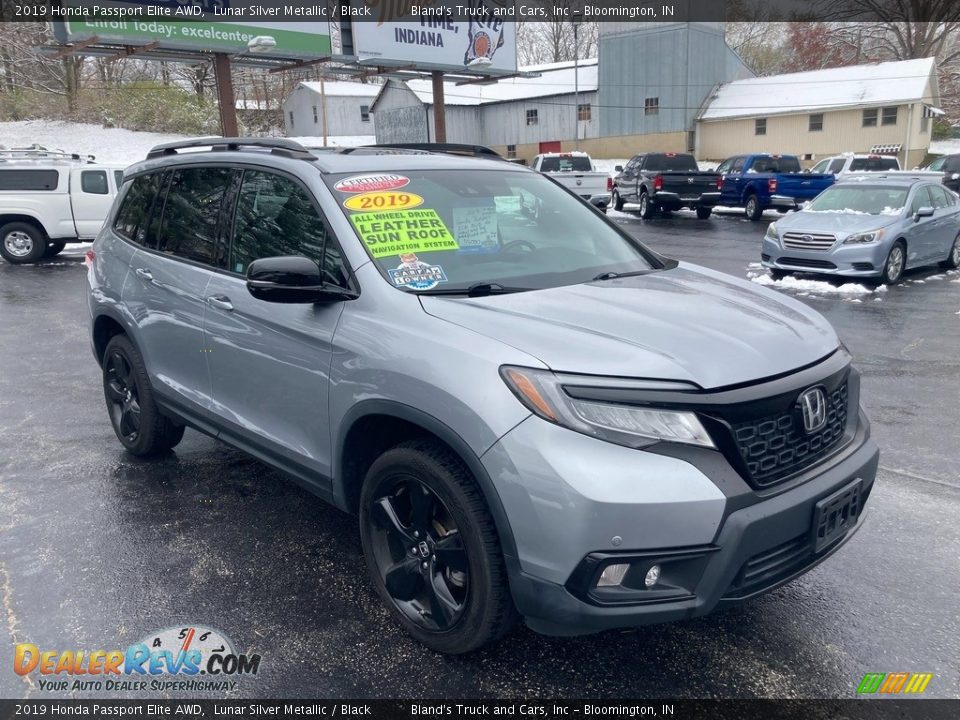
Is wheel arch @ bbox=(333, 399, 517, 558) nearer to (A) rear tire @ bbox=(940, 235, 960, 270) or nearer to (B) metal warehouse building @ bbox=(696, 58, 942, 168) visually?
(A) rear tire @ bbox=(940, 235, 960, 270)

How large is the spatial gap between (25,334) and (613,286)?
8.28 meters

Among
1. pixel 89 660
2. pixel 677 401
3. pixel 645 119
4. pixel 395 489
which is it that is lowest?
pixel 89 660

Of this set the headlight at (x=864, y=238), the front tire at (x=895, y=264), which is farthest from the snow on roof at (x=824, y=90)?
the headlight at (x=864, y=238)

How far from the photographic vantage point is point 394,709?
8.65 feet

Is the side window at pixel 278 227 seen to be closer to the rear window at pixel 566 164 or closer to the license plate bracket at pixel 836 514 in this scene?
the license plate bracket at pixel 836 514

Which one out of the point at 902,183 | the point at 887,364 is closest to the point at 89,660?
the point at 887,364

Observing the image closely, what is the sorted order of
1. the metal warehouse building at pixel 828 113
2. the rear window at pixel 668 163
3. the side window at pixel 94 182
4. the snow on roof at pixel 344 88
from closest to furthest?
the side window at pixel 94 182 → the rear window at pixel 668 163 → the metal warehouse building at pixel 828 113 → the snow on roof at pixel 344 88

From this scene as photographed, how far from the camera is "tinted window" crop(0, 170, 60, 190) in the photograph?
15.2 meters

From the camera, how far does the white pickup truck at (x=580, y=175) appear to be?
22500 mm

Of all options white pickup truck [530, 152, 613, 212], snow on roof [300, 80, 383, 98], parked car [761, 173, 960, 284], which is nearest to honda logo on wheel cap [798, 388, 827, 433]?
parked car [761, 173, 960, 284]

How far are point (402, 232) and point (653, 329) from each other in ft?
3.92

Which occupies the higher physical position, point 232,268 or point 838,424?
point 232,268

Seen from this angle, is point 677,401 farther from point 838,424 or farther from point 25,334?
point 25,334

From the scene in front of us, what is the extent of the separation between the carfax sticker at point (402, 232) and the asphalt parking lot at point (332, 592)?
154 centimetres
